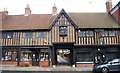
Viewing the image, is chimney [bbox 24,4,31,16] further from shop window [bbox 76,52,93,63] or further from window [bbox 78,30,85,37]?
shop window [bbox 76,52,93,63]

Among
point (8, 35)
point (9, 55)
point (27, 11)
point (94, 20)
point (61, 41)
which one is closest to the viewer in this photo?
point (61, 41)

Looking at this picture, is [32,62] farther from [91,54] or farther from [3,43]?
[91,54]

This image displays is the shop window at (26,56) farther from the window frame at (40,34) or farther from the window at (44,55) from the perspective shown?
the window frame at (40,34)

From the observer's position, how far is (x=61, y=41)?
2894cm

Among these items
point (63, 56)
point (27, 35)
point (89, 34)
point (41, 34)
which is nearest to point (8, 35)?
point (27, 35)

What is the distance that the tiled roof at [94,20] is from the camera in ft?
97.4

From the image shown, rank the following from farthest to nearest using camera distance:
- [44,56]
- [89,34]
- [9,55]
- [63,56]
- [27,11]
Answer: [27,11] → [63,56] → [9,55] → [44,56] → [89,34]

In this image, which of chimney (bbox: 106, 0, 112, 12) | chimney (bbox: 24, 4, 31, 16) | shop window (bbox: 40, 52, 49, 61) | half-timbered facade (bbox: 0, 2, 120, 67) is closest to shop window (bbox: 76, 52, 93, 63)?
half-timbered facade (bbox: 0, 2, 120, 67)

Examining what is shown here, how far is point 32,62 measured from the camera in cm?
2989

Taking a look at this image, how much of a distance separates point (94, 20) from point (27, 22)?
9.66m

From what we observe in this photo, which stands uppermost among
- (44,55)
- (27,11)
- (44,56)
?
(27,11)

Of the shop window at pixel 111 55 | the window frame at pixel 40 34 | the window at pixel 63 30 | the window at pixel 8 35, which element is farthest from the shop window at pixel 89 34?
the window at pixel 8 35

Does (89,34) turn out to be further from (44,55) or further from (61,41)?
(44,55)

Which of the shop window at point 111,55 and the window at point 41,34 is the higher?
the window at point 41,34
